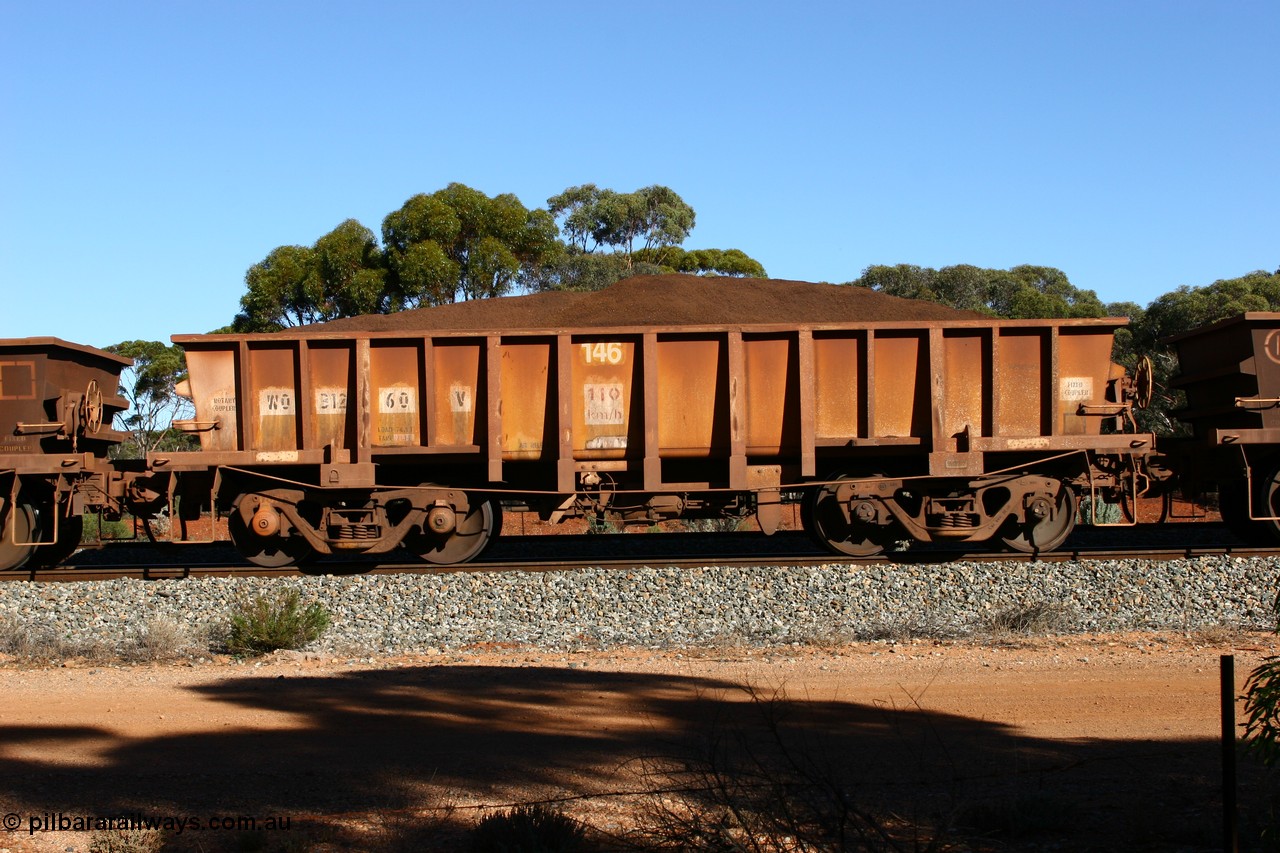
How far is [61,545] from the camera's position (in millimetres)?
13242

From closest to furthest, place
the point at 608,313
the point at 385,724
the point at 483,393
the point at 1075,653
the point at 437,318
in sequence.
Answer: the point at 385,724
the point at 1075,653
the point at 483,393
the point at 608,313
the point at 437,318

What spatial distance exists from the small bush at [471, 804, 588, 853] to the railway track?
7265 mm

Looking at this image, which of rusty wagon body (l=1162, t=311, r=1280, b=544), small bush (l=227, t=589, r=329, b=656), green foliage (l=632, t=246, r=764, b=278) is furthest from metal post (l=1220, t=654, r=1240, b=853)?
green foliage (l=632, t=246, r=764, b=278)

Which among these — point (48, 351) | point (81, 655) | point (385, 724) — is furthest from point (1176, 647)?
point (48, 351)

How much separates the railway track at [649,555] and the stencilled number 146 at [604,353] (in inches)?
91.3

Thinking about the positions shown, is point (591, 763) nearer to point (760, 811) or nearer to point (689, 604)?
point (760, 811)

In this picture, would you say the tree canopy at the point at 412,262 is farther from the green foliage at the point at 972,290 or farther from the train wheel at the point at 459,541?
the train wheel at the point at 459,541

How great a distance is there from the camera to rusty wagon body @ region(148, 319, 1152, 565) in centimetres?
1229

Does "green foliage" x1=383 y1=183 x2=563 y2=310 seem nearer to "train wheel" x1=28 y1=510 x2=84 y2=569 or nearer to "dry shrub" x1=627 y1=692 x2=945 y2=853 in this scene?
"train wheel" x1=28 y1=510 x2=84 y2=569

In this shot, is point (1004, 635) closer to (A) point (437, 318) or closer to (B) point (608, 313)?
(B) point (608, 313)

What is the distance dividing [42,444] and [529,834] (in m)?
10.5

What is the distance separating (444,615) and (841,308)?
21557 mm

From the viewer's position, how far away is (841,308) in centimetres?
3002

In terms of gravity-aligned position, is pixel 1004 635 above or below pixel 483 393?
below
